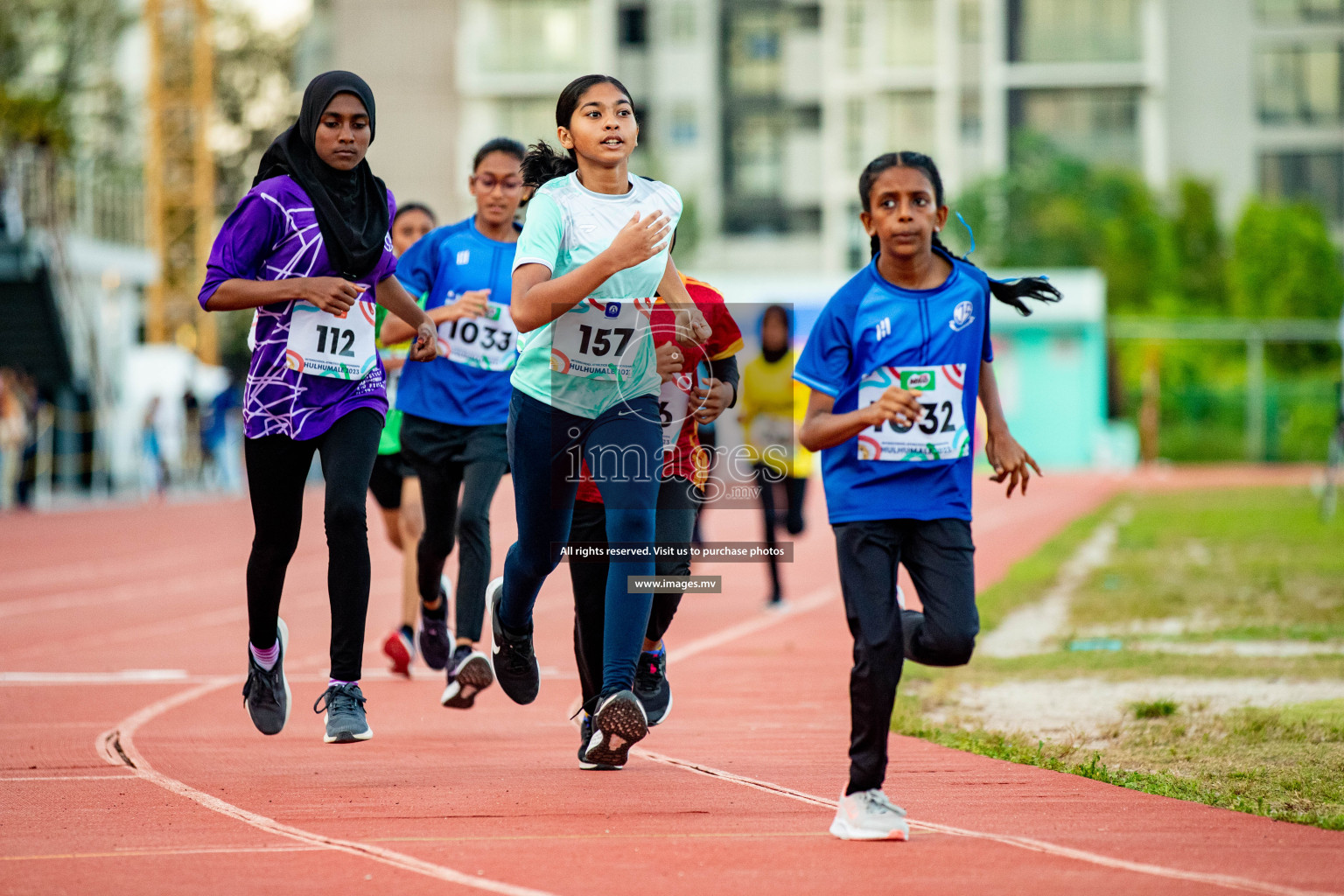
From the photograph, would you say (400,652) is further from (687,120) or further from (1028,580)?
(687,120)

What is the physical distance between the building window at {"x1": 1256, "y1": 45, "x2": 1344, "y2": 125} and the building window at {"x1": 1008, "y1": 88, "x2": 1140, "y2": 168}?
16.6ft

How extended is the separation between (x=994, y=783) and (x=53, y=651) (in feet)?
22.0

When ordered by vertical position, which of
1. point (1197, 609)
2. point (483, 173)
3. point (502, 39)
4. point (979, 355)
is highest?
point (502, 39)

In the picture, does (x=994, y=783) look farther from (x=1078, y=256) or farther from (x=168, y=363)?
(x=1078, y=256)

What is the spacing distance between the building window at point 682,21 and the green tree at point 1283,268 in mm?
20653

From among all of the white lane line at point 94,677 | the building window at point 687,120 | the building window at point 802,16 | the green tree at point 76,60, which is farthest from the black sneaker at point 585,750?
the building window at point 802,16

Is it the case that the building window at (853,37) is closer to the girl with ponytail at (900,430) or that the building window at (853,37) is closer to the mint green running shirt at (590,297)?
the mint green running shirt at (590,297)

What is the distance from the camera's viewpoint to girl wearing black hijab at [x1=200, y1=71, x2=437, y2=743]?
6.37 metres

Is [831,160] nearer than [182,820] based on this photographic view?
No

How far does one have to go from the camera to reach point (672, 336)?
6.19 meters

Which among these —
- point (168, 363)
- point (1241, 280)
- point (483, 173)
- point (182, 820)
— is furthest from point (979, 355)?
point (1241, 280)

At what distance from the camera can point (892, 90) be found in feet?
196

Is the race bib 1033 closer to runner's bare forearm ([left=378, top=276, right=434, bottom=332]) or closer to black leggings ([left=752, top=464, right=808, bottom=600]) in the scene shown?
runner's bare forearm ([left=378, top=276, right=434, bottom=332])

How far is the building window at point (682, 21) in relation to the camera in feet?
203
